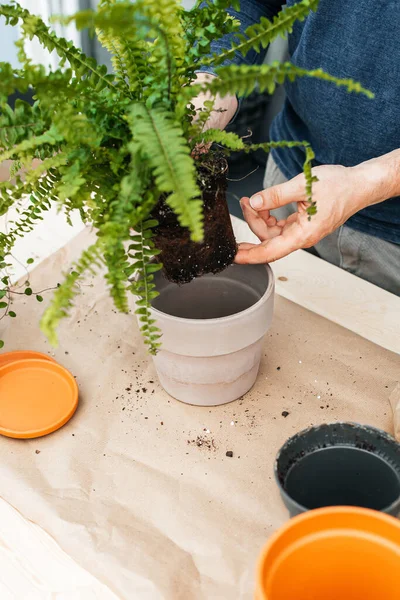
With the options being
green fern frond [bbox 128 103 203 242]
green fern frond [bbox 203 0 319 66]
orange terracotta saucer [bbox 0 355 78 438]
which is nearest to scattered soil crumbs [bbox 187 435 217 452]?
orange terracotta saucer [bbox 0 355 78 438]

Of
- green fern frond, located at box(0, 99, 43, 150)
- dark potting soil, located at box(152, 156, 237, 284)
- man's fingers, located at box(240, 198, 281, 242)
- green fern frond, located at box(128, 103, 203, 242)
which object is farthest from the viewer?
man's fingers, located at box(240, 198, 281, 242)

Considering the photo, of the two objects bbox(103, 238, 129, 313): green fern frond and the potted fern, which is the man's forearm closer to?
the potted fern

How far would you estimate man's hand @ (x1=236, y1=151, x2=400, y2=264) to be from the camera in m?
1.03

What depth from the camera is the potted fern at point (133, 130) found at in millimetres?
670

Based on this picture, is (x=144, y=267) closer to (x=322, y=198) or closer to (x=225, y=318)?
(x=225, y=318)

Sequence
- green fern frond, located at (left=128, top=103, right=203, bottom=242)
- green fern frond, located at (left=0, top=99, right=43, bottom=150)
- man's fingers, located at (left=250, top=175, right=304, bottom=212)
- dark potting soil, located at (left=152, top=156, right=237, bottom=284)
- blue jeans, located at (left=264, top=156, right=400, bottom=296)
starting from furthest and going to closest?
blue jeans, located at (left=264, top=156, right=400, bottom=296) < man's fingers, located at (left=250, top=175, right=304, bottom=212) < dark potting soil, located at (left=152, top=156, right=237, bottom=284) < green fern frond, located at (left=0, top=99, right=43, bottom=150) < green fern frond, located at (left=128, top=103, right=203, bottom=242)

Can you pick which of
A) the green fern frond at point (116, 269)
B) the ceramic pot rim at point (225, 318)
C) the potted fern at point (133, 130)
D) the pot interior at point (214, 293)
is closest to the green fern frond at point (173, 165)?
the potted fern at point (133, 130)

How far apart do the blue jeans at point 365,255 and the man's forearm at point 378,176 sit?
34 cm

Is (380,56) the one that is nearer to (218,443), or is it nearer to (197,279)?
(197,279)

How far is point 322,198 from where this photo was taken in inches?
40.7

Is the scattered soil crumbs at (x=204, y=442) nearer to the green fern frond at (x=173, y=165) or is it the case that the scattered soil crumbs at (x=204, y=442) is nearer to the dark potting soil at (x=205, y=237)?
the dark potting soil at (x=205, y=237)

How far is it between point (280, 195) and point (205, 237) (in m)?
0.17

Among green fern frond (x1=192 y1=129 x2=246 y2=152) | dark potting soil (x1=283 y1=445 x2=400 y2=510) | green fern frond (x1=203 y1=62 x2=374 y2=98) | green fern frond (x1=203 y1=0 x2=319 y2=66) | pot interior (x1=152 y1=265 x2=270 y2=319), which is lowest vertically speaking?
dark potting soil (x1=283 y1=445 x2=400 y2=510)

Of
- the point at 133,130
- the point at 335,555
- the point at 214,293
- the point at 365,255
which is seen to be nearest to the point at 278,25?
the point at 133,130
